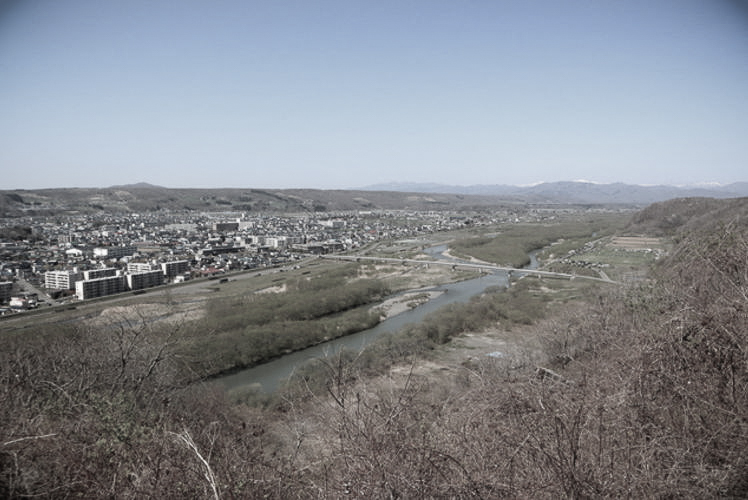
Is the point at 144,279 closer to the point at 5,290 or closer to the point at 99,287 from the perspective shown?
the point at 99,287

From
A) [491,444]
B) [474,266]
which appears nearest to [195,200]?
[474,266]

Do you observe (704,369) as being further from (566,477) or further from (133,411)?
(133,411)

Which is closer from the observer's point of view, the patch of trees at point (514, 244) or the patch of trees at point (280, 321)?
the patch of trees at point (280, 321)

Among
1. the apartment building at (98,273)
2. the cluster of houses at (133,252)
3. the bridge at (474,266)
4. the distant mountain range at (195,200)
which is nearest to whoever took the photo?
the cluster of houses at (133,252)

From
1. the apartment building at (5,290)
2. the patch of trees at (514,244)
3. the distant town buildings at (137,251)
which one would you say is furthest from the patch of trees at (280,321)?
the patch of trees at (514,244)

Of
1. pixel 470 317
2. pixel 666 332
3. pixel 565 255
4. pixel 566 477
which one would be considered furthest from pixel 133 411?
pixel 565 255

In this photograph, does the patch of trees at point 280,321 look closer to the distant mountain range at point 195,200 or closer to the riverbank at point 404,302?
the riverbank at point 404,302
